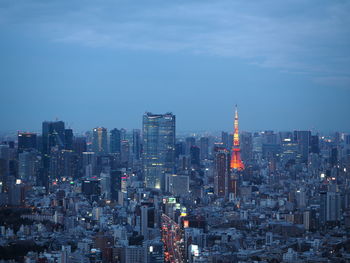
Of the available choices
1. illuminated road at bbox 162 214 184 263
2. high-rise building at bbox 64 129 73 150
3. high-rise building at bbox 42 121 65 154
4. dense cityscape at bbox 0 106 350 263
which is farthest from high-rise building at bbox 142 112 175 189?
illuminated road at bbox 162 214 184 263

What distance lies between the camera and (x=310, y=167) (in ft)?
54.2

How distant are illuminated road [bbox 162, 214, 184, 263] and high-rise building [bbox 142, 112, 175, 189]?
372 inches

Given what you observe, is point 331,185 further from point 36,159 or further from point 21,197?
point 36,159

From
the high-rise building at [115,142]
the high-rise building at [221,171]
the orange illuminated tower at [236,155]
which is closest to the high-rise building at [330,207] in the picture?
the high-rise building at [221,171]

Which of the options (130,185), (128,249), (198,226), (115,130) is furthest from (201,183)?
(128,249)

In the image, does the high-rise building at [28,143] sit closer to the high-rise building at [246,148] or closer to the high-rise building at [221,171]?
the high-rise building at [221,171]

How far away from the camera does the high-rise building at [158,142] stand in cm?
2083

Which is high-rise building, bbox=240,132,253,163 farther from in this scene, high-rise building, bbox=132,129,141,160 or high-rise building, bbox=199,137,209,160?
high-rise building, bbox=132,129,141,160

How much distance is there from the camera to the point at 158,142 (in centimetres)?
2216

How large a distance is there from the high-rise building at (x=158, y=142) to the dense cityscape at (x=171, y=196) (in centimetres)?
4

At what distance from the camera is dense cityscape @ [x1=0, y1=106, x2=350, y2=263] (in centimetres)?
798

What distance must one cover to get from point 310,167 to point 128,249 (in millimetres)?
9571

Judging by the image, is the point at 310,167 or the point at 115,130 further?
the point at 115,130

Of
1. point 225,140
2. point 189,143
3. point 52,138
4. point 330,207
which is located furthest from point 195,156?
point 330,207
